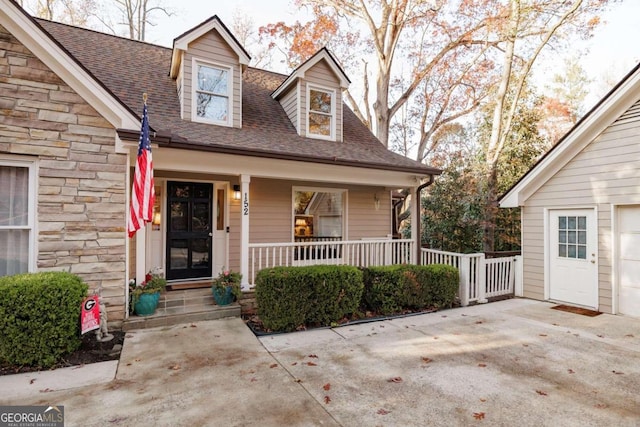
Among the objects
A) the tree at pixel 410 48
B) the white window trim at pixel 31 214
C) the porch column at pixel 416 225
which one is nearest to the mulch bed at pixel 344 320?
the porch column at pixel 416 225

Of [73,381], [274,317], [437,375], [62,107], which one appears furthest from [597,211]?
[62,107]

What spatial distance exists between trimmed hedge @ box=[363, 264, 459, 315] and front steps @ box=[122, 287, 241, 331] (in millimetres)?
2512

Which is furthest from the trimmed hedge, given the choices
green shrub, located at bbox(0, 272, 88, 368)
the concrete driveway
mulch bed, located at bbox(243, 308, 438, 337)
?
green shrub, located at bbox(0, 272, 88, 368)

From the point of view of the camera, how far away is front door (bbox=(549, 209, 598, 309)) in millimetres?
6785

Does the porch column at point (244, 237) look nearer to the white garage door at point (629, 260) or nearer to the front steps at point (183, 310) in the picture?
the front steps at point (183, 310)

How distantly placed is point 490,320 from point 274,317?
12.5 feet

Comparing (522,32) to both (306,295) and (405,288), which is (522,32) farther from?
(306,295)

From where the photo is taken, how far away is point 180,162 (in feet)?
19.5

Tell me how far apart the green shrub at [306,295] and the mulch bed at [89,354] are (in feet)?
6.68

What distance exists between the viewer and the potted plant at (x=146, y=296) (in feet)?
17.9

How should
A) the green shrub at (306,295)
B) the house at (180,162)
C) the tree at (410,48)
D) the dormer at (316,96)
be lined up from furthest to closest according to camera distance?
the tree at (410,48) < the dormer at (316,96) < the green shrub at (306,295) < the house at (180,162)

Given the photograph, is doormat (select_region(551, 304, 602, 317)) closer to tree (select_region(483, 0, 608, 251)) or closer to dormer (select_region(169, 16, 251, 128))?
tree (select_region(483, 0, 608, 251))

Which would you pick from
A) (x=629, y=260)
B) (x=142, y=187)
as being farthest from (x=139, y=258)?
(x=629, y=260)

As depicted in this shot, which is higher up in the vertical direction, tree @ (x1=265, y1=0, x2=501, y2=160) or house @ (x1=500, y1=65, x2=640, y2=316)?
tree @ (x1=265, y1=0, x2=501, y2=160)
